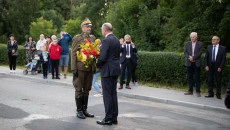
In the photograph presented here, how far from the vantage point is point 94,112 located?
7566mm

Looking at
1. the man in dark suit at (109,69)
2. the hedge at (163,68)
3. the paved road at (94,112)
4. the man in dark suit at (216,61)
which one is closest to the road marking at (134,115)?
the paved road at (94,112)

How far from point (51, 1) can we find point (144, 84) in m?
48.9

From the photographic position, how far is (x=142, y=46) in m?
21.3

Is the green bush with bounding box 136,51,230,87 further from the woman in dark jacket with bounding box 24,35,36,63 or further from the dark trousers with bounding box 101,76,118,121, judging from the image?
the woman in dark jacket with bounding box 24,35,36,63

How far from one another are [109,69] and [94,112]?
179 cm

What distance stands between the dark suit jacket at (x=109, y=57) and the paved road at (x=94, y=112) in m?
1.22

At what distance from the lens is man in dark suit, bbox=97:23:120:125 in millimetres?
6207

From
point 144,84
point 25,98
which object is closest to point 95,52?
point 25,98

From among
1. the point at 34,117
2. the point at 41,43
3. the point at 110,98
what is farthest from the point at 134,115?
the point at 41,43

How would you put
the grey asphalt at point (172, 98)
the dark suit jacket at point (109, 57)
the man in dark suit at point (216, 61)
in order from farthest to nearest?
1. the man in dark suit at point (216, 61)
2. the grey asphalt at point (172, 98)
3. the dark suit jacket at point (109, 57)

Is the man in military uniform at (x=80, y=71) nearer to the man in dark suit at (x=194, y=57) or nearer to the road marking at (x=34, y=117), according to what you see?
the road marking at (x=34, y=117)

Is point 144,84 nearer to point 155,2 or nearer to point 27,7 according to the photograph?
point 155,2

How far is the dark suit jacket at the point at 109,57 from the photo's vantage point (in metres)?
6.18

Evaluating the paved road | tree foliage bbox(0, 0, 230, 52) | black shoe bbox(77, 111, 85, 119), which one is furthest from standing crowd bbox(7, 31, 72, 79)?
black shoe bbox(77, 111, 85, 119)
